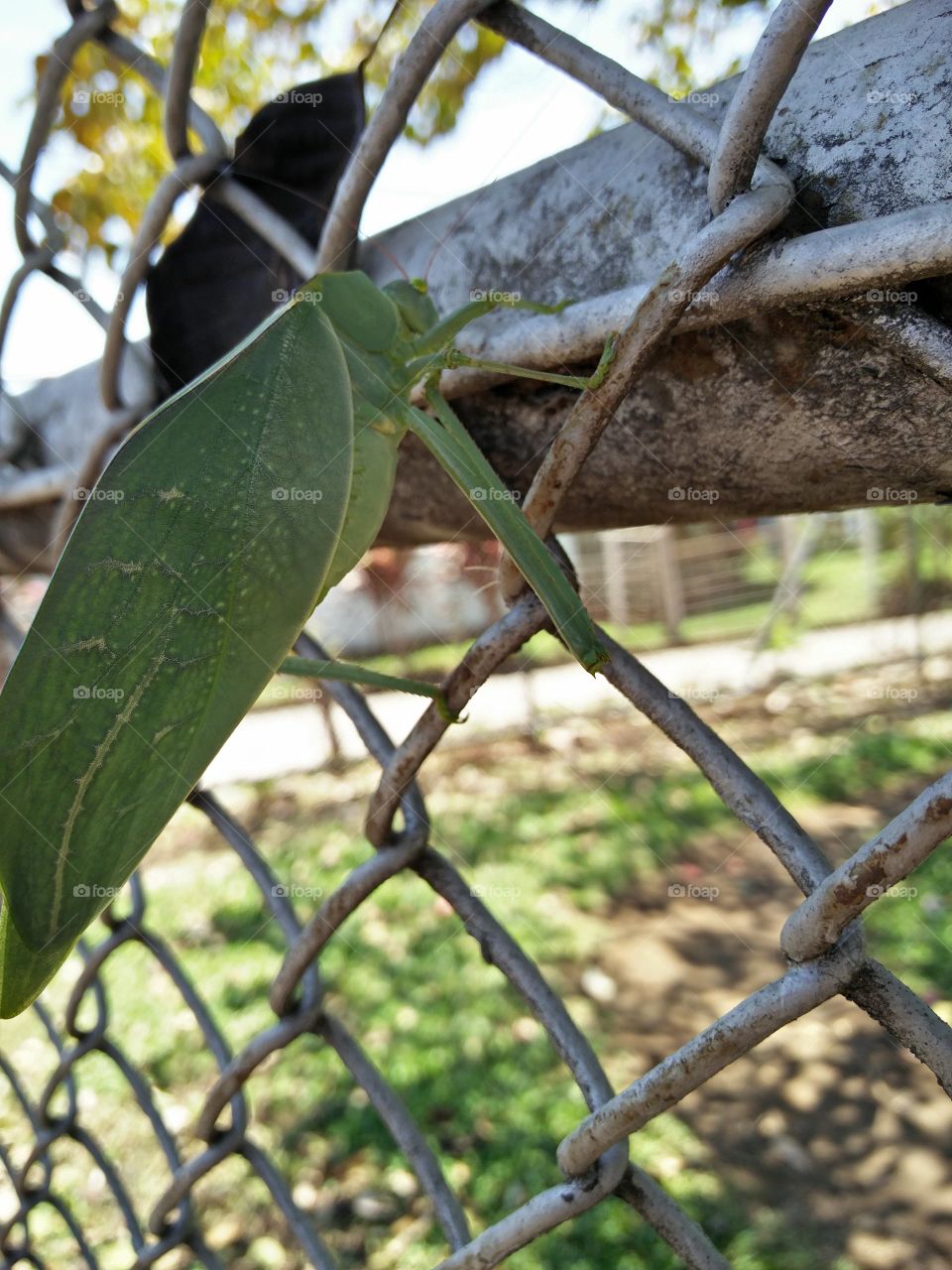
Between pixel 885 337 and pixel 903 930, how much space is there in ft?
8.01

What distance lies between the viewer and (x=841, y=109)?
13.6 inches

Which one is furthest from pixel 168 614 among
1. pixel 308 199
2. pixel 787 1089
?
pixel 787 1089

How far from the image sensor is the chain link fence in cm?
33

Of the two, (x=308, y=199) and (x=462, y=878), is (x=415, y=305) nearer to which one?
(x=308, y=199)

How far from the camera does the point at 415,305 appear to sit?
545mm

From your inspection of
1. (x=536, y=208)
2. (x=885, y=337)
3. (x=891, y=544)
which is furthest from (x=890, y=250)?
(x=891, y=544)

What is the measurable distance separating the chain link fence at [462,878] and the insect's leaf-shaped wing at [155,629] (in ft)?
0.34

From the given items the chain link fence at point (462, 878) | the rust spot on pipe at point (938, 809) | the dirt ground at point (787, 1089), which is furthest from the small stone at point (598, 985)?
the rust spot on pipe at point (938, 809)

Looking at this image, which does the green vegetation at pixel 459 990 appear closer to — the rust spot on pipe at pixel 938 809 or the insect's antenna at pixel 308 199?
the insect's antenna at pixel 308 199

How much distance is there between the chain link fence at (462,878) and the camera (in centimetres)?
33

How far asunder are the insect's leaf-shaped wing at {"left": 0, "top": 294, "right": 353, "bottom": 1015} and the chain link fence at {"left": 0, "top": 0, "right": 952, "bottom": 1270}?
0.11 meters

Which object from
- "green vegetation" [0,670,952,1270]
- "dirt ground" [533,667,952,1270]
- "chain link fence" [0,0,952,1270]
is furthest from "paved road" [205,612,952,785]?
"chain link fence" [0,0,952,1270]

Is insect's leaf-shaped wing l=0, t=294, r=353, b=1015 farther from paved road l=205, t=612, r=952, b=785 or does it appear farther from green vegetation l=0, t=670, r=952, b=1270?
paved road l=205, t=612, r=952, b=785

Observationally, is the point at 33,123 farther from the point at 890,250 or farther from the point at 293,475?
the point at 890,250
